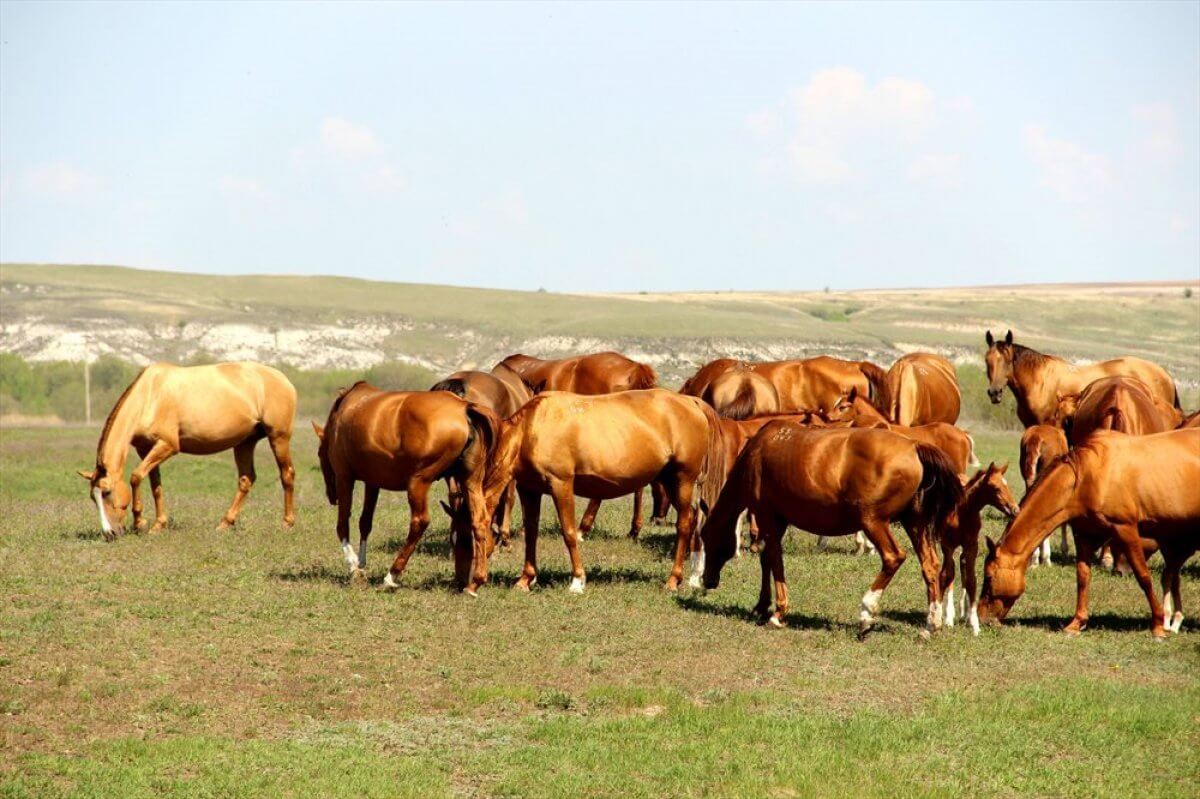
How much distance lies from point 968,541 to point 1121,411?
13.8ft

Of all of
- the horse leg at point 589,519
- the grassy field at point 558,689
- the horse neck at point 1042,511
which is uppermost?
the horse neck at point 1042,511

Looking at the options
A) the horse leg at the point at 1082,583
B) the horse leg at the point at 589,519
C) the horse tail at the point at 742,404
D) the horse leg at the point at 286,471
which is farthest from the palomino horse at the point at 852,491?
the horse leg at the point at 286,471

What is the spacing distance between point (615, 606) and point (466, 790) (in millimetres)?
5170

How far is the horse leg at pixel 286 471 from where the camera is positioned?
66.9ft

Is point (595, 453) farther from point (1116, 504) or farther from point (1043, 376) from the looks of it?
point (1043, 376)

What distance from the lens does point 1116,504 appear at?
12523 mm

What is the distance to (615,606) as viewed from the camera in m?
13.6

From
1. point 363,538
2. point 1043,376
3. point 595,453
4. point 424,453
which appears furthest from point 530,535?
point 1043,376

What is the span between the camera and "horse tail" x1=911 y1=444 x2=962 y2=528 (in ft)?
39.3

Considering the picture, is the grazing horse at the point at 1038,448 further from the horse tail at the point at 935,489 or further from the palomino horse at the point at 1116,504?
the horse tail at the point at 935,489

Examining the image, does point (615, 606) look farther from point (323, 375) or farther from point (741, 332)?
point (741, 332)

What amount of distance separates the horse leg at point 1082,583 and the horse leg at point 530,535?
4.93 m

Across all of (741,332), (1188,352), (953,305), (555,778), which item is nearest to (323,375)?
(741,332)

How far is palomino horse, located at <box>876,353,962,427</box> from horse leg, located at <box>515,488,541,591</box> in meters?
8.29
